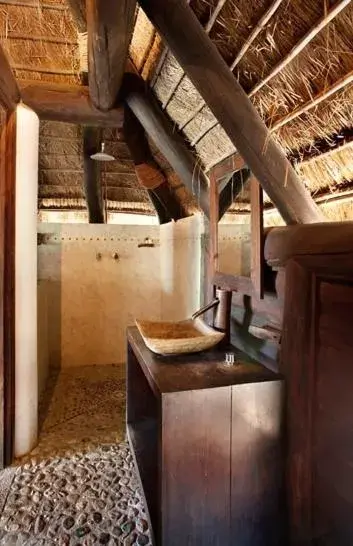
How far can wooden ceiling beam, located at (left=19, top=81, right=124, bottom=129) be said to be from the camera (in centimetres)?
226

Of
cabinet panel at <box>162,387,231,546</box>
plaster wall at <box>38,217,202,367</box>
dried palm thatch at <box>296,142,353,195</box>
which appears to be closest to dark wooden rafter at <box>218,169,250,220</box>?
dried palm thatch at <box>296,142,353,195</box>

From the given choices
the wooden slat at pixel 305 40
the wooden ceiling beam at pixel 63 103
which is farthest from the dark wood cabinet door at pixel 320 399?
the wooden ceiling beam at pixel 63 103

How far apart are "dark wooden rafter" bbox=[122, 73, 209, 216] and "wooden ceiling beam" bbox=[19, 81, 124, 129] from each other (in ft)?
0.49

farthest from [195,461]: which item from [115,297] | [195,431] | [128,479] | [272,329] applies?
[115,297]

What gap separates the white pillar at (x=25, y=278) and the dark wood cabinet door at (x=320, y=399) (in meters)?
1.58

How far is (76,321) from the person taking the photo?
4012mm

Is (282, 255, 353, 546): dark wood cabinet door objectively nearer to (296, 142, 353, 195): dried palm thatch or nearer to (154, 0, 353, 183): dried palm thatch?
(296, 142, 353, 195): dried palm thatch

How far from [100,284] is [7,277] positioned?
6.78 feet

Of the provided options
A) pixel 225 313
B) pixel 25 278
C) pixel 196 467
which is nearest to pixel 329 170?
pixel 225 313

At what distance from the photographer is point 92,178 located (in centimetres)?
352

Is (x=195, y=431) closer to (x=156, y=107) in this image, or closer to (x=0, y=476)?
(x=0, y=476)

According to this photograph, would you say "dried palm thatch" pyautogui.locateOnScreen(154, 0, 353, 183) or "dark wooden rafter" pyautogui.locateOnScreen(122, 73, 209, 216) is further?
"dark wooden rafter" pyautogui.locateOnScreen(122, 73, 209, 216)

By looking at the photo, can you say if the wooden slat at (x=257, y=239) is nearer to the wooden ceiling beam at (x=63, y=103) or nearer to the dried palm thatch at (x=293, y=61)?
the dried palm thatch at (x=293, y=61)

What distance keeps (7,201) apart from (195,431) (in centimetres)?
163
